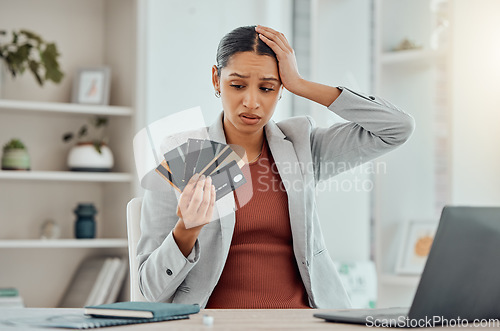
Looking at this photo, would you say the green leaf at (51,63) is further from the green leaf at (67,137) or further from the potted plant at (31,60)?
the green leaf at (67,137)

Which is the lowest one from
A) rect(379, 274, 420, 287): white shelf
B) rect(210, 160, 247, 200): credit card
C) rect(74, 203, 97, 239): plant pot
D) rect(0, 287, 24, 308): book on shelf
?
rect(0, 287, 24, 308): book on shelf

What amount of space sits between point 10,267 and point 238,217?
6.40ft

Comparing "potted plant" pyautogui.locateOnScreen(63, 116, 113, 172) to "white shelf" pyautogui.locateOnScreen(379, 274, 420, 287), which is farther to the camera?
"potted plant" pyautogui.locateOnScreen(63, 116, 113, 172)

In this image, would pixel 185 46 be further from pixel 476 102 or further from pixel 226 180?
pixel 226 180

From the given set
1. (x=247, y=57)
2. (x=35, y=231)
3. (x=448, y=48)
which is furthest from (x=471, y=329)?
(x=35, y=231)

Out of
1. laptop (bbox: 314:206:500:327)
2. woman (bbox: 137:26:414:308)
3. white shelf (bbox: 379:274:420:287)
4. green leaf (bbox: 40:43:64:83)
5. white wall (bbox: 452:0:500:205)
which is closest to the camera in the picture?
laptop (bbox: 314:206:500:327)

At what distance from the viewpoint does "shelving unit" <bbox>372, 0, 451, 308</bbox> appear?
2.81 meters

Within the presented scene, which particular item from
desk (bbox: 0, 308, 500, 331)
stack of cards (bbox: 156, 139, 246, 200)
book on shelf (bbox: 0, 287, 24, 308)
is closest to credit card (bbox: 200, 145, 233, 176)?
stack of cards (bbox: 156, 139, 246, 200)

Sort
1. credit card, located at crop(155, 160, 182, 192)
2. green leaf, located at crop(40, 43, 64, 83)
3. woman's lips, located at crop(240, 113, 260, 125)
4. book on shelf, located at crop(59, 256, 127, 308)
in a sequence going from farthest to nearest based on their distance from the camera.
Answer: book on shelf, located at crop(59, 256, 127, 308) → green leaf, located at crop(40, 43, 64, 83) → woman's lips, located at crop(240, 113, 260, 125) → credit card, located at crop(155, 160, 182, 192)

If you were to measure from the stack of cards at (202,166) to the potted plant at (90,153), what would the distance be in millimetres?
1629

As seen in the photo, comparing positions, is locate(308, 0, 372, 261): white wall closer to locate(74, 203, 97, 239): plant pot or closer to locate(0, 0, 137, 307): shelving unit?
locate(0, 0, 137, 307): shelving unit

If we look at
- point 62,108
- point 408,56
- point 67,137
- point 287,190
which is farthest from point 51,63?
point 287,190

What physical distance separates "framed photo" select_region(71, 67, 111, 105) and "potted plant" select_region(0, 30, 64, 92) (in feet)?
0.69

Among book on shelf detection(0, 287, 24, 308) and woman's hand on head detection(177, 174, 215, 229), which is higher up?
woman's hand on head detection(177, 174, 215, 229)
